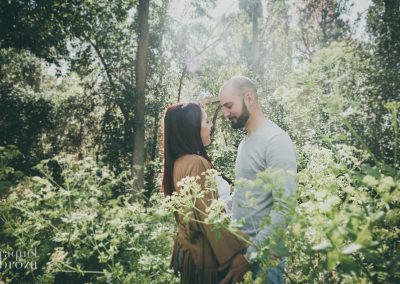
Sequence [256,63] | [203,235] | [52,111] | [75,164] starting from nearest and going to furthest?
[203,235] < [75,164] < [52,111] < [256,63]

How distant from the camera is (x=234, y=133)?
12828mm

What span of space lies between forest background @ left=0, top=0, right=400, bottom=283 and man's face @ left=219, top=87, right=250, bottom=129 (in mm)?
355

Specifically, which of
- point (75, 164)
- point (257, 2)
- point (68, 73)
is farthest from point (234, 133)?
point (257, 2)

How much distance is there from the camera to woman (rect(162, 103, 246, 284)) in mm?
2221

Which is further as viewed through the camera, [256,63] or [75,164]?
[256,63]

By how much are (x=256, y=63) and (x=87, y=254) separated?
20.5 metres

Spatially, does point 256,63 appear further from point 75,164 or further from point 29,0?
point 75,164

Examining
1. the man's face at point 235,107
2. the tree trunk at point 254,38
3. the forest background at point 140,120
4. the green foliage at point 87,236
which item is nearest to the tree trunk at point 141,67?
the forest background at point 140,120

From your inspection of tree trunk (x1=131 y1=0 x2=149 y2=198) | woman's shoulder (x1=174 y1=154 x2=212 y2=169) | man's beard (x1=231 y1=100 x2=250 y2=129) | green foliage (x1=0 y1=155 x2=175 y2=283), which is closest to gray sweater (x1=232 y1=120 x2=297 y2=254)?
man's beard (x1=231 y1=100 x2=250 y2=129)

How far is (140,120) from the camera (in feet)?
42.1

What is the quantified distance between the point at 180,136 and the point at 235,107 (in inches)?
21.7

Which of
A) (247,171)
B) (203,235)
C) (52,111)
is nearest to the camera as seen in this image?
(203,235)

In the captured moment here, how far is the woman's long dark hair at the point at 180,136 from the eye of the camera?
2559mm

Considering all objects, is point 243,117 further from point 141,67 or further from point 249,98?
point 141,67
